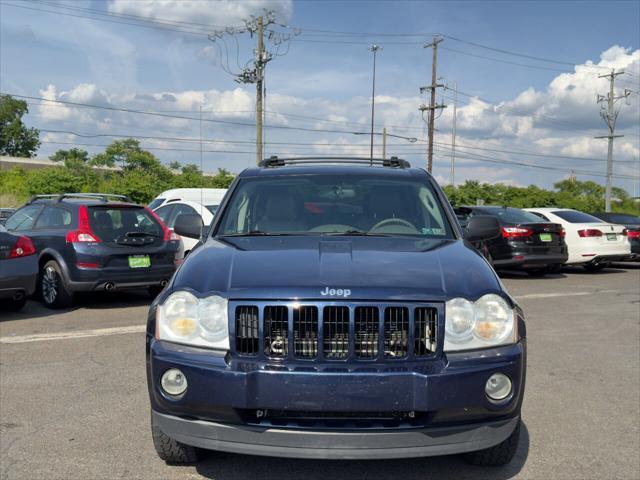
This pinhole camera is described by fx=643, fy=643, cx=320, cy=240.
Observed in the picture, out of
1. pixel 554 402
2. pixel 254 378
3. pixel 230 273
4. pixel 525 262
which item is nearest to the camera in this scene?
pixel 254 378

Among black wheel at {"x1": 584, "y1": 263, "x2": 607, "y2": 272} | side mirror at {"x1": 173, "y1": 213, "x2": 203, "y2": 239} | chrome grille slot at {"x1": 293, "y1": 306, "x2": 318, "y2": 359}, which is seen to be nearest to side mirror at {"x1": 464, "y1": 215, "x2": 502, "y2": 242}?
side mirror at {"x1": 173, "y1": 213, "x2": 203, "y2": 239}

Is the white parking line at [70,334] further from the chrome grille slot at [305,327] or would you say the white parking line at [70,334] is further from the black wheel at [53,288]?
the chrome grille slot at [305,327]

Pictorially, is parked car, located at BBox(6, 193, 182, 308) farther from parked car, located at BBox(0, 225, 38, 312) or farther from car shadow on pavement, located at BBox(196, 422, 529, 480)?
car shadow on pavement, located at BBox(196, 422, 529, 480)

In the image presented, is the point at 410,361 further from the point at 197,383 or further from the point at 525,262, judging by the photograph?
the point at 525,262

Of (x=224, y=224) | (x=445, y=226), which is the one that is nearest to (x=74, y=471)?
(x=224, y=224)

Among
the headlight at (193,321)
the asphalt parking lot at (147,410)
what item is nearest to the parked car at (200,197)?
the asphalt parking lot at (147,410)

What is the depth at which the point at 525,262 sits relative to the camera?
13.6 metres

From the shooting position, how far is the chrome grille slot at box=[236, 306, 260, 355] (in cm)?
296

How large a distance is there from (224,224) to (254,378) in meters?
1.73

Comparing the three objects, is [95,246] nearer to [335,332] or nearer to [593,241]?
[335,332]

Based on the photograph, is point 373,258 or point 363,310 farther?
point 373,258

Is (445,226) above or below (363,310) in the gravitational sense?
above

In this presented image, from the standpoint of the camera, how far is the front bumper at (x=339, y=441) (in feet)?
9.32

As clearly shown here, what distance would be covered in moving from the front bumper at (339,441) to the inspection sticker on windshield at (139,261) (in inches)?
256
